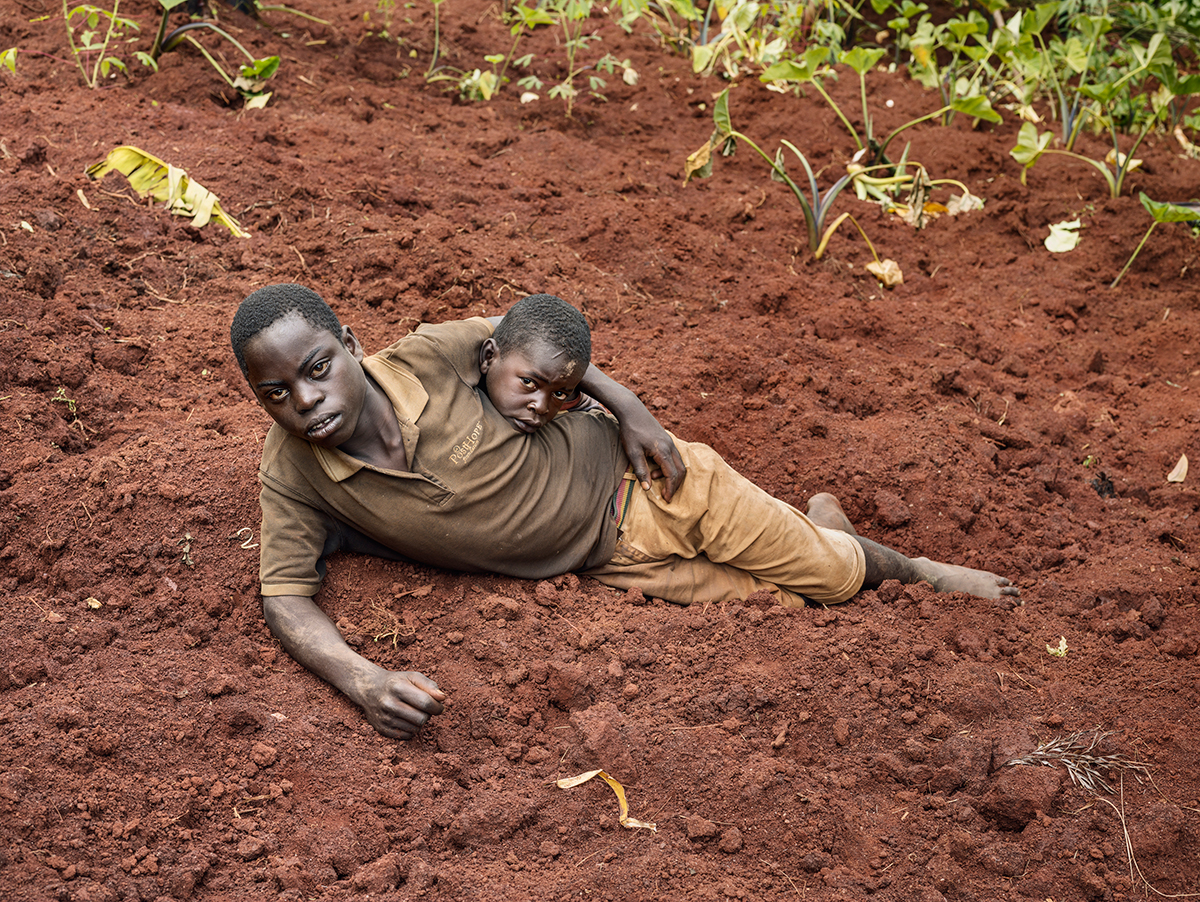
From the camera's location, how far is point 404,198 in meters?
4.67

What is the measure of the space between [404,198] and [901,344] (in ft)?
7.90

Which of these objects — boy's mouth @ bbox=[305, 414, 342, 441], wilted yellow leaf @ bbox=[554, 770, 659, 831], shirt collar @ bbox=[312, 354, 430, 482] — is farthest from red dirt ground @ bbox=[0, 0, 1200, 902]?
boy's mouth @ bbox=[305, 414, 342, 441]

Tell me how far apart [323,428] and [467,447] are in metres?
0.44

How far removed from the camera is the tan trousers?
3031mm

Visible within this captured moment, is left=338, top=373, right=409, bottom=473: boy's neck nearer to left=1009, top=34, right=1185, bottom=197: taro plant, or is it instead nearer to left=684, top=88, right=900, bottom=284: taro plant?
left=684, top=88, right=900, bottom=284: taro plant

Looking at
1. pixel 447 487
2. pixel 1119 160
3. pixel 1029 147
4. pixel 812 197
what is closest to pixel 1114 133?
pixel 1119 160

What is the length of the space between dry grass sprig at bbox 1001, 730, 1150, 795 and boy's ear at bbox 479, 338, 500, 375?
172 centimetres

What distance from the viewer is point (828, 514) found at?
136 inches

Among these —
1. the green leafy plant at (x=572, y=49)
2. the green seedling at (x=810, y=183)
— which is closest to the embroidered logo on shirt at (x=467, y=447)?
the green seedling at (x=810, y=183)

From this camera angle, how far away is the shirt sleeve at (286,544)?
102 inches

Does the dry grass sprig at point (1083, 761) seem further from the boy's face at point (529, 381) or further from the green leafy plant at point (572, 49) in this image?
the green leafy plant at point (572, 49)

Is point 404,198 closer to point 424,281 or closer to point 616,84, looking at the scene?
point 424,281

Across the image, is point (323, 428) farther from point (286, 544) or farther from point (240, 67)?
point (240, 67)

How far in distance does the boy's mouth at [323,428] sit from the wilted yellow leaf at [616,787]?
1.01m
